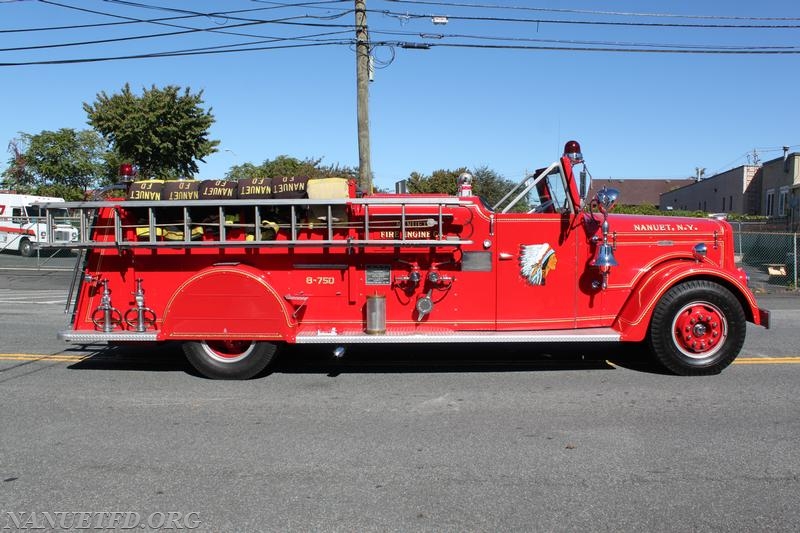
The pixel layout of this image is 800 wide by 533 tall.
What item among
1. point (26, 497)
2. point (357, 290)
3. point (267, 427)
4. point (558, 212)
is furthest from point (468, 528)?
point (558, 212)

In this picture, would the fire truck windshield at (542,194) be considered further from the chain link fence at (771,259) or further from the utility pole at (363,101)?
the chain link fence at (771,259)

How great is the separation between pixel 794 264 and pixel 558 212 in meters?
12.6

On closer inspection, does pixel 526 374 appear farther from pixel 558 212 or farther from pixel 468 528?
pixel 468 528

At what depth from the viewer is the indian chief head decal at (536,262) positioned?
246 inches

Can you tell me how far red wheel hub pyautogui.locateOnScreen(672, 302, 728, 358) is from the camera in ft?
20.2

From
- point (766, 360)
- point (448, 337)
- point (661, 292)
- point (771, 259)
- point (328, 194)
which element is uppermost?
point (328, 194)

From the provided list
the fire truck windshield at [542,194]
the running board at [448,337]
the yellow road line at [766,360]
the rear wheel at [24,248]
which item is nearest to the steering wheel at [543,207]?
the fire truck windshield at [542,194]

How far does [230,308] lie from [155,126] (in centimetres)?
1669

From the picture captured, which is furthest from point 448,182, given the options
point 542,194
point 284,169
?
point 542,194

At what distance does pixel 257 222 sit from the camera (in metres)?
5.95

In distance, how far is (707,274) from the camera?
6188mm

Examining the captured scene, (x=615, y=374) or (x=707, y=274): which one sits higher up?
(x=707, y=274)

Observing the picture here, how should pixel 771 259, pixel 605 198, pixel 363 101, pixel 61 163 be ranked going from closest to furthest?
pixel 605 198
pixel 363 101
pixel 771 259
pixel 61 163

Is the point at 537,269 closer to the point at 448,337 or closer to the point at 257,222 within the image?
the point at 448,337
